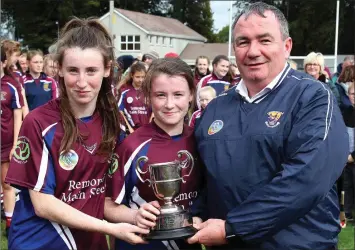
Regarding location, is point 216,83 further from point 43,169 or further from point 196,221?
point 43,169

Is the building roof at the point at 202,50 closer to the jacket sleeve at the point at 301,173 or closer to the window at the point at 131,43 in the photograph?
the window at the point at 131,43

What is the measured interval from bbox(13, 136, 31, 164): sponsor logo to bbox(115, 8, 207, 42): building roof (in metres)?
16.6

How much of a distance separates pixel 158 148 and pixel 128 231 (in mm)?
494

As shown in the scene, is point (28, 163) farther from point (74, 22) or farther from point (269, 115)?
point (269, 115)

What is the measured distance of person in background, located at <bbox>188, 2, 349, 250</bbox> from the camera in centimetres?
211

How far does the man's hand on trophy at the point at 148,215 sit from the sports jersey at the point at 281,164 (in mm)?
295

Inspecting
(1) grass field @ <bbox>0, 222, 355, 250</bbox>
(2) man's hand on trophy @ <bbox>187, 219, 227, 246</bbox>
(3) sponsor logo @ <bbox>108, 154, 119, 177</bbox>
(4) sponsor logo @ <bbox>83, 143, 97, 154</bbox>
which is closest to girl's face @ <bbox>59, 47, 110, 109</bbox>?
(4) sponsor logo @ <bbox>83, 143, 97, 154</bbox>

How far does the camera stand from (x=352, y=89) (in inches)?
272

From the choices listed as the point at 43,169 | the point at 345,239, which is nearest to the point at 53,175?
the point at 43,169

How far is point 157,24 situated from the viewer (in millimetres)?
24906

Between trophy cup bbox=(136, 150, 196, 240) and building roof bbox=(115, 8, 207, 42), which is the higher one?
building roof bbox=(115, 8, 207, 42)

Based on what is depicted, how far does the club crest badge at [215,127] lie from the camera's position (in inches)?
93.9

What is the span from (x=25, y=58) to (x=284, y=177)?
8819 millimetres

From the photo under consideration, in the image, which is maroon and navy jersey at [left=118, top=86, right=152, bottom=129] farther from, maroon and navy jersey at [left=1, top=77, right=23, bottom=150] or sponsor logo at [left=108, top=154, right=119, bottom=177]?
sponsor logo at [left=108, top=154, right=119, bottom=177]
